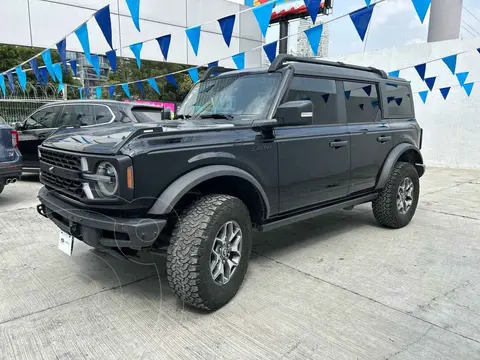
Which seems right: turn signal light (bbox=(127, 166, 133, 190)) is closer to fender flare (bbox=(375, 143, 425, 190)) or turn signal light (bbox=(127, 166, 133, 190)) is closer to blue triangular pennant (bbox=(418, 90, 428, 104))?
fender flare (bbox=(375, 143, 425, 190))

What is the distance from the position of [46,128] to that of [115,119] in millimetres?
1922

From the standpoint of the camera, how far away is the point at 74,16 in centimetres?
1190

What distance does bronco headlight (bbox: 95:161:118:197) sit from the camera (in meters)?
2.52

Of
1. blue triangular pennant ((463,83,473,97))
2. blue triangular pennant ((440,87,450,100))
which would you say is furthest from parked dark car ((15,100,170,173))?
blue triangular pennant ((463,83,473,97))

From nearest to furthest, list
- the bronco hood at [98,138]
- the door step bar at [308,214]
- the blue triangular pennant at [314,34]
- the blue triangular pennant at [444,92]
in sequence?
the bronco hood at [98,138] < the door step bar at [308,214] < the blue triangular pennant at [314,34] < the blue triangular pennant at [444,92]

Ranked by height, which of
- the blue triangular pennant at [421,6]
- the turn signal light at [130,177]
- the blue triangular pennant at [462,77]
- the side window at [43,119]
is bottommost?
the turn signal light at [130,177]

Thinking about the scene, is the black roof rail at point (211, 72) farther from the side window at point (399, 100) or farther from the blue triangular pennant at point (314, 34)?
the blue triangular pennant at point (314, 34)

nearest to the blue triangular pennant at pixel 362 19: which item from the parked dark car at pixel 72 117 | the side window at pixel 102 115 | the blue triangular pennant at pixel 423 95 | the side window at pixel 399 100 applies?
the side window at pixel 399 100

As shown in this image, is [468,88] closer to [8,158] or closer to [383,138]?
[383,138]

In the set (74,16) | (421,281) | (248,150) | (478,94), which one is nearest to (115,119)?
(248,150)

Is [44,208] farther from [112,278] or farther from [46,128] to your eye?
[46,128]

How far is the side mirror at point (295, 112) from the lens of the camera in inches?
125

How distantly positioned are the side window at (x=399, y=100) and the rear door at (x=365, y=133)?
254 millimetres

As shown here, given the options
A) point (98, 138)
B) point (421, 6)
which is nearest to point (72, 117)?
point (98, 138)
